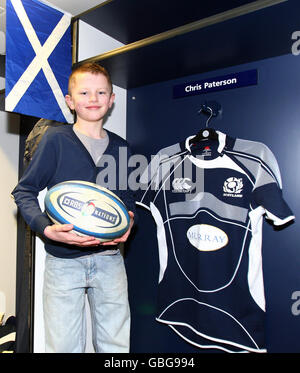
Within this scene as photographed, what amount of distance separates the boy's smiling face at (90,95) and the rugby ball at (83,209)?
32 centimetres

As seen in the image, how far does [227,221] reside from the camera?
4.56 feet

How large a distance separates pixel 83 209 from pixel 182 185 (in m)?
0.61

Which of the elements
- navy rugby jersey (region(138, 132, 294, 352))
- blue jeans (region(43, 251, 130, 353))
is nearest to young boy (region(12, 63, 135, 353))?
blue jeans (region(43, 251, 130, 353))

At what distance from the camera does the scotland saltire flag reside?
1280mm

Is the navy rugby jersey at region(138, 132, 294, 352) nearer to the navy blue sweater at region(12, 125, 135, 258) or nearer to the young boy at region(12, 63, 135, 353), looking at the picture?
the young boy at region(12, 63, 135, 353)

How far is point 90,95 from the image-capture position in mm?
A: 1219

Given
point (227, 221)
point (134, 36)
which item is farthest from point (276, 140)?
point (134, 36)

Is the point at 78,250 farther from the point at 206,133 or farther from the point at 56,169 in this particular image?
the point at 206,133

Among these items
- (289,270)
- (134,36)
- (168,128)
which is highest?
(134,36)

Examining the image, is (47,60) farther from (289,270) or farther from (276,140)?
(289,270)

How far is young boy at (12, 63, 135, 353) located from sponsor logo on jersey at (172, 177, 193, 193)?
36cm

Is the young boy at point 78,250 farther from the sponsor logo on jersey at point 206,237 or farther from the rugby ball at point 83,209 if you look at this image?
the sponsor logo on jersey at point 206,237

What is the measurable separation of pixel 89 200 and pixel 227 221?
649mm

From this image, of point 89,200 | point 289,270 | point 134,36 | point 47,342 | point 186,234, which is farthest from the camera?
point 134,36
